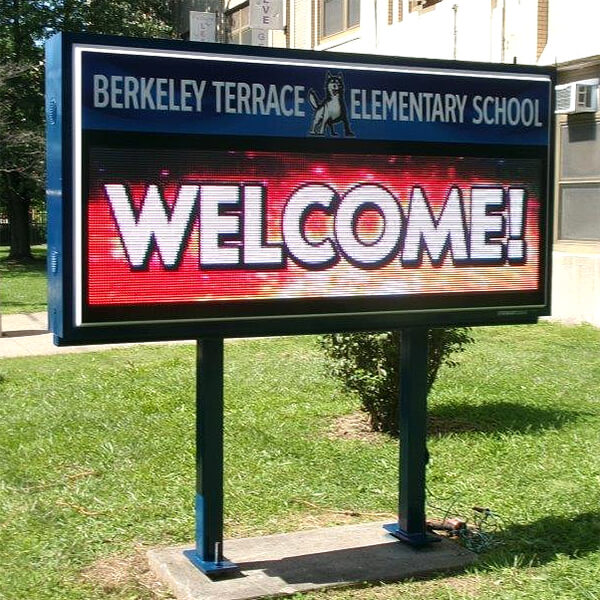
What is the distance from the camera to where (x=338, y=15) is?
21.8m

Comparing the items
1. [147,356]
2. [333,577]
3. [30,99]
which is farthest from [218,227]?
[30,99]

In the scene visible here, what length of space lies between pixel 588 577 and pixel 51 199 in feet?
10.1

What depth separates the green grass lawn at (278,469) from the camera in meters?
5.35

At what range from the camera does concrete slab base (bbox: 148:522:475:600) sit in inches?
197

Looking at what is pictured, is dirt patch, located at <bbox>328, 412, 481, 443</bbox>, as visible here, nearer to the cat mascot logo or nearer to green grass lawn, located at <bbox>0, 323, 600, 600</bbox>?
green grass lawn, located at <bbox>0, 323, 600, 600</bbox>

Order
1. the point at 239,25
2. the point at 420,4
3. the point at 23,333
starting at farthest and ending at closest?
1. the point at 239,25
2. the point at 420,4
3. the point at 23,333

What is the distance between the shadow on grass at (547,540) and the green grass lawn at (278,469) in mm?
15

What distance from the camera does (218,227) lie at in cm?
467

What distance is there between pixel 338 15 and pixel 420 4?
3.76 m

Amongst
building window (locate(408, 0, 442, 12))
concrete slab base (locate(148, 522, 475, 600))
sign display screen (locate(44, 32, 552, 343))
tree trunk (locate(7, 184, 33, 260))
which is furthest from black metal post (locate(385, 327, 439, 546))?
tree trunk (locate(7, 184, 33, 260))

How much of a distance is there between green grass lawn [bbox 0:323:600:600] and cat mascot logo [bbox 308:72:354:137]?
2.17m

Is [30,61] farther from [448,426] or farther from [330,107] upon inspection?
[330,107]

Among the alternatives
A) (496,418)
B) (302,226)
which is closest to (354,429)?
(496,418)

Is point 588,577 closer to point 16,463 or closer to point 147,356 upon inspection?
point 16,463
